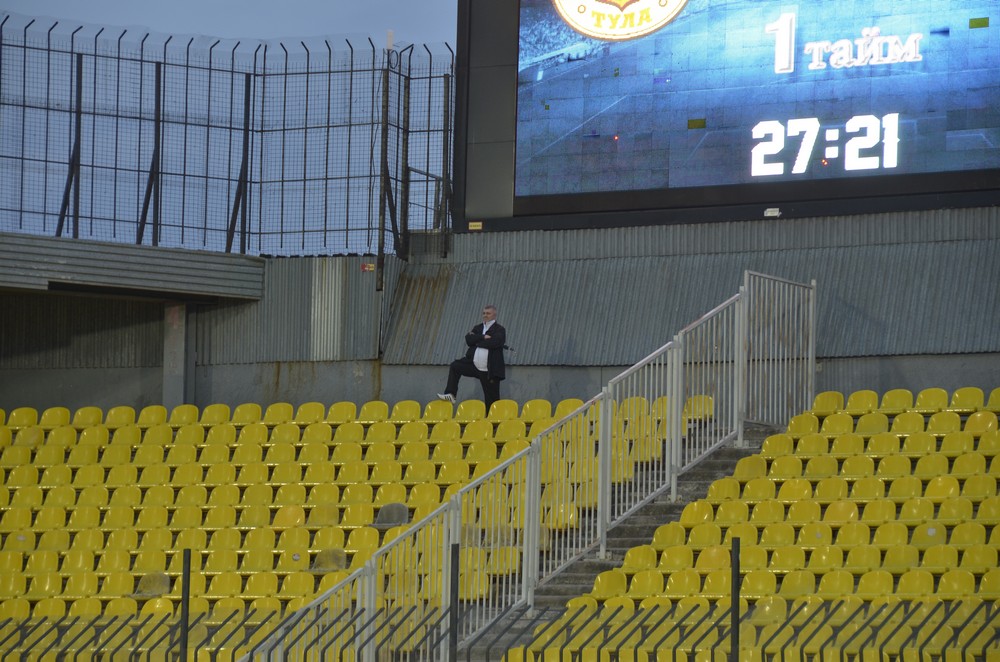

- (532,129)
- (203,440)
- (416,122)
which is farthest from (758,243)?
(203,440)

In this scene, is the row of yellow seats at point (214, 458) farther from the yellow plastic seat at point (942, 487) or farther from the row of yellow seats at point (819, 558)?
the yellow plastic seat at point (942, 487)

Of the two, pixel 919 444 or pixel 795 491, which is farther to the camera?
pixel 919 444

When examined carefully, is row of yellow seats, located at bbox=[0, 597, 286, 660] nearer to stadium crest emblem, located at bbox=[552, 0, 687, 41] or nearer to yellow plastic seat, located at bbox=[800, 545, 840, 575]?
yellow plastic seat, located at bbox=[800, 545, 840, 575]

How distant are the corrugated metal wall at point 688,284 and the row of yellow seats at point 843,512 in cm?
386

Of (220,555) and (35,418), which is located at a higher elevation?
(35,418)

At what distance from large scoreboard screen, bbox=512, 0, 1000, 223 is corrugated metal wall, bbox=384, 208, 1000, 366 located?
440 millimetres

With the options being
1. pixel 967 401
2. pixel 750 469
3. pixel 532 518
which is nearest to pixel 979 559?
pixel 750 469

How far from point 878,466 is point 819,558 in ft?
5.50

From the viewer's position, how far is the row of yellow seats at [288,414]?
16281mm

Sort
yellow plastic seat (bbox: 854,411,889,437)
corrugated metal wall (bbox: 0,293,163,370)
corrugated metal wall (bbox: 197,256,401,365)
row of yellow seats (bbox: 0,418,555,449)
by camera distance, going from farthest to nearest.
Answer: corrugated metal wall (bbox: 0,293,163,370) → corrugated metal wall (bbox: 197,256,401,365) → row of yellow seats (bbox: 0,418,555,449) → yellow plastic seat (bbox: 854,411,889,437)

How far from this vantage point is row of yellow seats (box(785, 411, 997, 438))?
44.7 feet

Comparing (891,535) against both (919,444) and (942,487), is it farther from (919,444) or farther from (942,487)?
(919,444)

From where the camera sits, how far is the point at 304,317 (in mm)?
18875

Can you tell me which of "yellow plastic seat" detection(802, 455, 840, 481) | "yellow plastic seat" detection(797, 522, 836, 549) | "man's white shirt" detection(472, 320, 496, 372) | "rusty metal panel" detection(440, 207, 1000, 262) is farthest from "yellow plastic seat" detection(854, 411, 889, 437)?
"man's white shirt" detection(472, 320, 496, 372)
